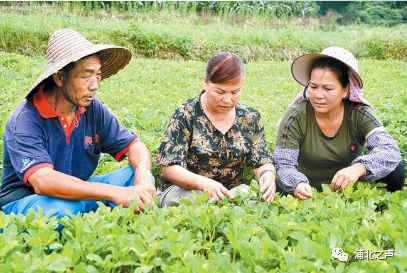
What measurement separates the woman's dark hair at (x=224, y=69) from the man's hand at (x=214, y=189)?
62 cm

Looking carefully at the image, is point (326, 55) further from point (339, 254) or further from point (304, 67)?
point (339, 254)

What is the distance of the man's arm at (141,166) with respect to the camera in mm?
3213

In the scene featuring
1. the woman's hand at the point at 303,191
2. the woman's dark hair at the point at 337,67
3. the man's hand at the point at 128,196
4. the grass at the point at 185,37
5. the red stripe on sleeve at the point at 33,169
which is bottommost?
the grass at the point at 185,37

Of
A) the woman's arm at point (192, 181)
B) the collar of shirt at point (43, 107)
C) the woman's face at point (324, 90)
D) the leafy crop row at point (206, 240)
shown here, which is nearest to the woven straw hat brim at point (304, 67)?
the woman's face at point (324, 90)

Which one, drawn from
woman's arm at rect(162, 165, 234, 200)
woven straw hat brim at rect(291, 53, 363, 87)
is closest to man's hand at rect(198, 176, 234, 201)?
woman's arm at rect(162, 165, 234, 200)

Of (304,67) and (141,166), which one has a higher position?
(304,67)

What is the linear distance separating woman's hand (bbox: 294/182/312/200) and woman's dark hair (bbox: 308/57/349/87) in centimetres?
80

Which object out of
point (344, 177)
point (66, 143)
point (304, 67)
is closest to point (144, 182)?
point (66, 143)

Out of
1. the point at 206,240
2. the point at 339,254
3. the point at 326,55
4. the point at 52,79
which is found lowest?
the point at 206,240

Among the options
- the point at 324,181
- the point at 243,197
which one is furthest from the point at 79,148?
the point at 324,181

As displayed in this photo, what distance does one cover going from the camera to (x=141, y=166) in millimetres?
3410

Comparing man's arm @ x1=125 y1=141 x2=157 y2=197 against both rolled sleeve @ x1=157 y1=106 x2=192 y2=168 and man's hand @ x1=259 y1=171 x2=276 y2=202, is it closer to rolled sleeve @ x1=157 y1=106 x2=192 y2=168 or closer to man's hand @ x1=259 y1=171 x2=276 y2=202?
rolled sleeve @ x1=157 y1=106 x2=192 y2=168

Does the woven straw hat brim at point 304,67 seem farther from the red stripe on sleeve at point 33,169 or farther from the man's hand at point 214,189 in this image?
the red stripe on sleeve at point 33,169

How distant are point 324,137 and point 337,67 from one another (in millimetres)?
502
